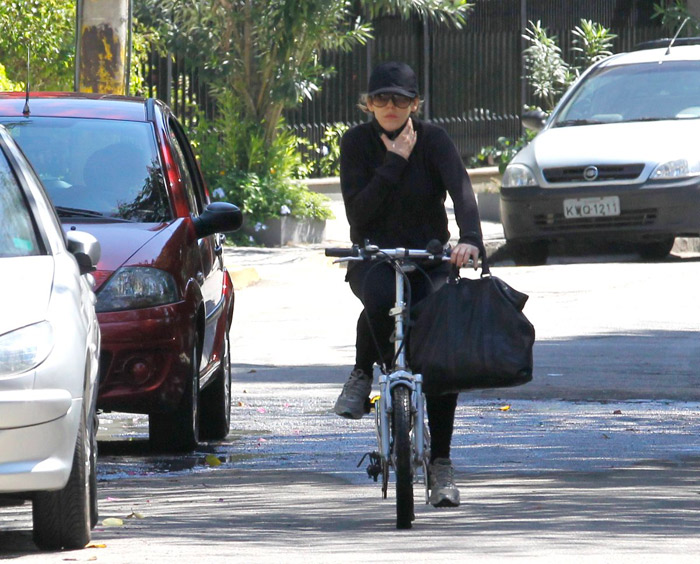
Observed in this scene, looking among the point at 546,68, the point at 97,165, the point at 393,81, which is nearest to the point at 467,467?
the point at 393,81

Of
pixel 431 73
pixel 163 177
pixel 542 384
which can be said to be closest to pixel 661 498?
pixel 163 177

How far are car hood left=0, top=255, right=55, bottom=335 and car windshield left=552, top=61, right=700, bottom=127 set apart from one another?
10255mm

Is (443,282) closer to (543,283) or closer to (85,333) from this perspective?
(85,333)

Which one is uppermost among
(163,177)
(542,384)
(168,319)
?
(163,177)

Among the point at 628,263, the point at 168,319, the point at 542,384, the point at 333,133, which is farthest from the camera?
the point at 333,133

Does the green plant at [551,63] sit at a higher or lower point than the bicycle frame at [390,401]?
higher

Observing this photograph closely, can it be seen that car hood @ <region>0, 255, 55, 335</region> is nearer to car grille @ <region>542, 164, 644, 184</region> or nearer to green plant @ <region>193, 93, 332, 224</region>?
car grille @ <region>542, 164, 644, 184</region>

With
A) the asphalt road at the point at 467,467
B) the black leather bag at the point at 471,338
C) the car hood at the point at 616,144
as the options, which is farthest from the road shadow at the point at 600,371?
the black leather bag at the point at 471,338

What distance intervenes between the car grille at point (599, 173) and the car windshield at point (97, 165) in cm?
686

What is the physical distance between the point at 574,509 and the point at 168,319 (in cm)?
199

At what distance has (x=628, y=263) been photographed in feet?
49.9

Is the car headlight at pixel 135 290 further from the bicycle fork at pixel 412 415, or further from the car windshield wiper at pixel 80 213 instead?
the bicycle fork at pixel 412 415

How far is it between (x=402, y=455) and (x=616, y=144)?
30.1 feet

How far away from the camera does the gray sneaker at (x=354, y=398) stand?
616 centimetres
